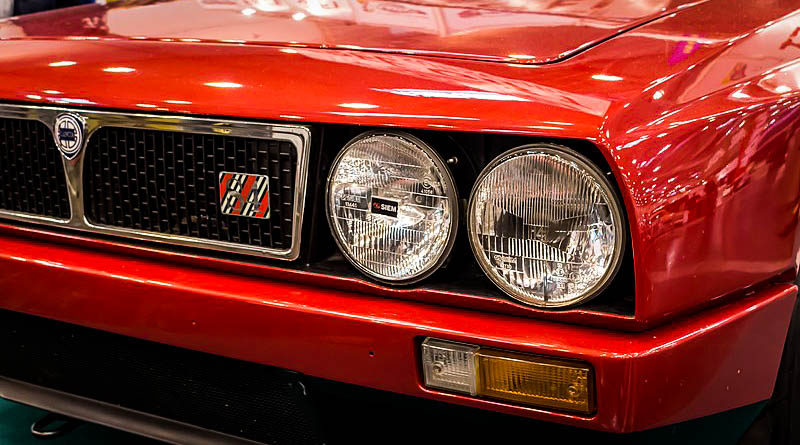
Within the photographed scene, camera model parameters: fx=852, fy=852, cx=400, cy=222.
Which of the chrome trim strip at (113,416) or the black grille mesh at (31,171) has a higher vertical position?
the black grille mesh at (31,171)

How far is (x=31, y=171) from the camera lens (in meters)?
1.68

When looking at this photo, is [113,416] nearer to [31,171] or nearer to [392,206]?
[31,171]

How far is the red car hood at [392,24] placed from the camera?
4.55 ft

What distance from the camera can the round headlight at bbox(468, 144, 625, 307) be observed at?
3.80 feet

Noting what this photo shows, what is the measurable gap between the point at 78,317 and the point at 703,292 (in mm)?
1063

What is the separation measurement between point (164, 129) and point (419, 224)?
19.3 inches

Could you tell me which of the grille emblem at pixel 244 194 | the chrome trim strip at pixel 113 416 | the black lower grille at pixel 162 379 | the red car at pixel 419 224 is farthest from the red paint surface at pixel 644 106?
the chrome trim strip at pixel 113 416

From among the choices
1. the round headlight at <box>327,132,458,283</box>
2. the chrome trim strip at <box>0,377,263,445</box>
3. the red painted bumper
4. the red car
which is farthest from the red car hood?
the chrome trim strip at <box>0,377,263,445</box>

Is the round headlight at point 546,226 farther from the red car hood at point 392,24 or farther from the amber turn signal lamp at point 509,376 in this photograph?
the red car hood at point 392,24

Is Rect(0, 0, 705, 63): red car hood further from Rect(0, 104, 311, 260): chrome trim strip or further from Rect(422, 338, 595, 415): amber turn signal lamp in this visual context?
Rect(422, 338, 595, 415): amber turn signal lamp

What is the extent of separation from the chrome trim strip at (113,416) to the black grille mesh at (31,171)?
1.20ft

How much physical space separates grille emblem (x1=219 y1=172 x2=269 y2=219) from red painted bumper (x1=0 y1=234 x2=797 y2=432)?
0.11 meters

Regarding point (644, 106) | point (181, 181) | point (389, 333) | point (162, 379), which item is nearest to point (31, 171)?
point (181, 181)

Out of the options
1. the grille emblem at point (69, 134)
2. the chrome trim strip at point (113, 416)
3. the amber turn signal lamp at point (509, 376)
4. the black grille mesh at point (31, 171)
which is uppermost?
the grille emblem at point (69, 134)
